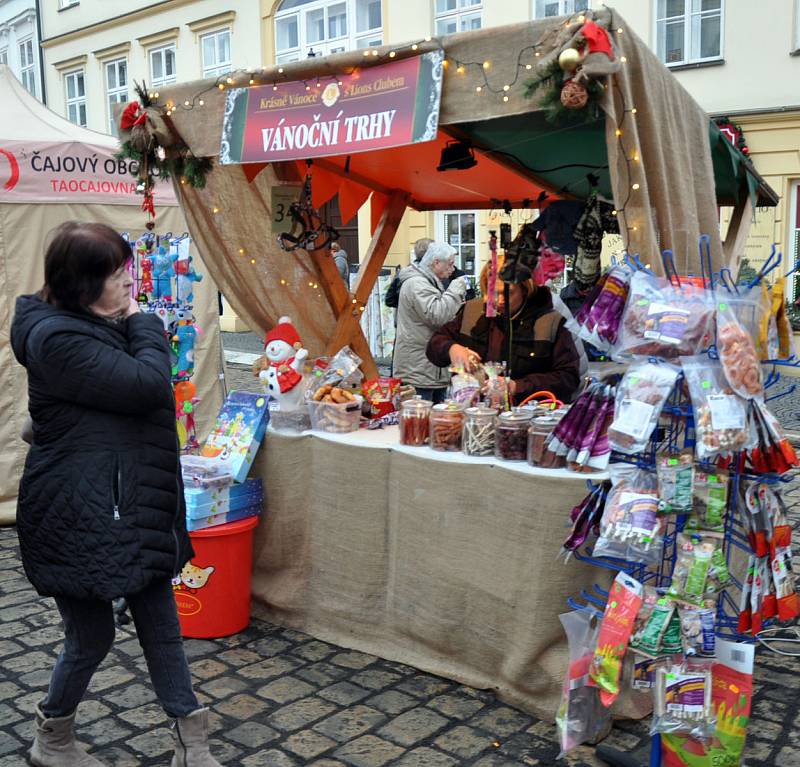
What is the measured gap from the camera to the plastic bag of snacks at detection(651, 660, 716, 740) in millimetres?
2518

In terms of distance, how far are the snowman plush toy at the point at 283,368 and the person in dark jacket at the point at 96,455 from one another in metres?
1.36

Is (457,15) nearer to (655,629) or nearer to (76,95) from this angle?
(76,95)

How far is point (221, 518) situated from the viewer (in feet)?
12.6

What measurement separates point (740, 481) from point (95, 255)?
194 cm

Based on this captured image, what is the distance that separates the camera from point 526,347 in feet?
13.7

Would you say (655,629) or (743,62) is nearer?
(655,629)

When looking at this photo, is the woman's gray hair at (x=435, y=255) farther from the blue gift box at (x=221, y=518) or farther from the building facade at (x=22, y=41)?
the building facade at (x=22, y=41)

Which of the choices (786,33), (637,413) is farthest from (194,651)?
(786,33)

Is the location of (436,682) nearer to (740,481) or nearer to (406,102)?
(740,481)

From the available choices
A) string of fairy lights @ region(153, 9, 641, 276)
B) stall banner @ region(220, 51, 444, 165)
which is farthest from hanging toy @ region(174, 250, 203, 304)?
string of fairy lights @ region(153, 9, 641, 276)

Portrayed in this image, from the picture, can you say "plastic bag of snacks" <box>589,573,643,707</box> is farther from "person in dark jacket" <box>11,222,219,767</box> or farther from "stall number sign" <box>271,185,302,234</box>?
"stall number sign" <box>271,185,302,234</box>

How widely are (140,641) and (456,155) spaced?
102 inches

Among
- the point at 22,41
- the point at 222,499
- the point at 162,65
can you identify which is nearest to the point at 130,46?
the point at 162,65

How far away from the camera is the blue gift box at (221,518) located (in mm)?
3721
